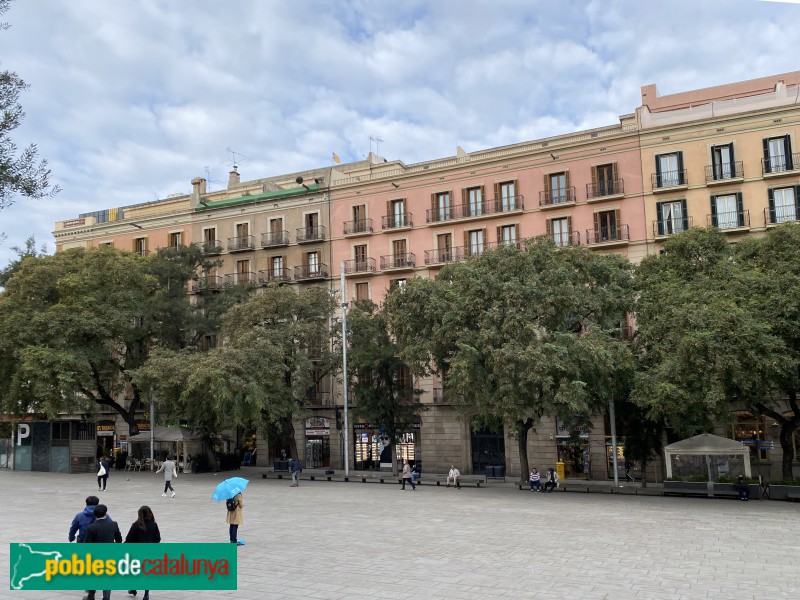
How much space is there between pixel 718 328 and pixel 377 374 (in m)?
19.7

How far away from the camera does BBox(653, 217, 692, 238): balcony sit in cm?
4053

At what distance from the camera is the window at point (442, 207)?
154 feet

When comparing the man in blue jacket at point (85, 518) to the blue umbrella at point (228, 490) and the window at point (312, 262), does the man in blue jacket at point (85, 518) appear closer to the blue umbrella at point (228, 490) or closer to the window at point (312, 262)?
the blue umbrella at point (228, 490)

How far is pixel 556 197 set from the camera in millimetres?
43969

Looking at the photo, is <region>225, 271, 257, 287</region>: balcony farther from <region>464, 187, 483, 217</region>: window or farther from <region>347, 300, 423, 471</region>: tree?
<region>464, 187, 483, 217</region>: window

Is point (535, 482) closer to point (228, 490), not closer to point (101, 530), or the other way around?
point (228, 490)

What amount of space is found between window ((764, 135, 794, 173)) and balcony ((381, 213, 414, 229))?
21.5 m

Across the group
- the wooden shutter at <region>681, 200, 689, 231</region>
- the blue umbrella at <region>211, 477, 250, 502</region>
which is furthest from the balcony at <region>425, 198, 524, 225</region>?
the blue umbrella at <region>211, 477, 250, 502</region>

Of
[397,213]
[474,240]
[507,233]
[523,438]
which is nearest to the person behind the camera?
[523,438]

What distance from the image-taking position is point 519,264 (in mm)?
31844

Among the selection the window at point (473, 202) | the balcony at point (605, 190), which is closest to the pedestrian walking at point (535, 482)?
the balcony at point (605, 190)

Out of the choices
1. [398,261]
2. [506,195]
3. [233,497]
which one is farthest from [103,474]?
[506,195]

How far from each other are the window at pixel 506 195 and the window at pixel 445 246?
3.99 meters

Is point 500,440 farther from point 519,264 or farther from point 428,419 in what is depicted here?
point 519,264
